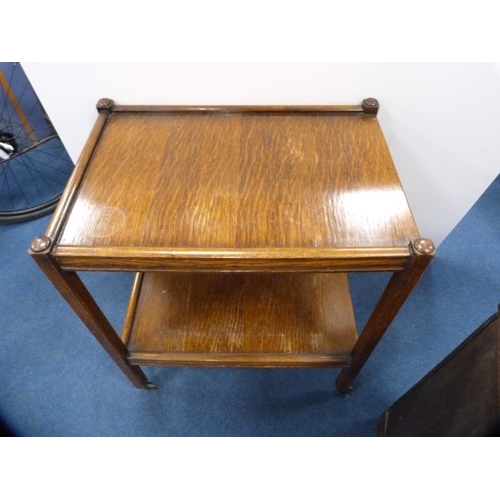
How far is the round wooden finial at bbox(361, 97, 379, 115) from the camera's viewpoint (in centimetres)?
76

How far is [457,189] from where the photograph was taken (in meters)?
1.01

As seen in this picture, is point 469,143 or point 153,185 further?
point 469,143

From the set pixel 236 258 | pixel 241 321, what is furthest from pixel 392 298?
pixel 241 321

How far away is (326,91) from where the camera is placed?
775 millimetres

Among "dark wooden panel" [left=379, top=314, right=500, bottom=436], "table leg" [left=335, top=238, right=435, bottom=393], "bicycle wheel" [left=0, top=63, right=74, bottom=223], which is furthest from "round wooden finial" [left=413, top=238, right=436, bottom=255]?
"bicycle wheel" [left=0, top=63, right=74, bottom=223]

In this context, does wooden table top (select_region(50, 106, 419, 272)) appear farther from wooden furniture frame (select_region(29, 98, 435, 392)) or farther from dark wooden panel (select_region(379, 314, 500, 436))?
dark wooden panel (select_region(379, 314, 500, 436))

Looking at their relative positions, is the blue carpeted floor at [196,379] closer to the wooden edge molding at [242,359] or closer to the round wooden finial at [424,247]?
the wooden edge molding at [242,359]

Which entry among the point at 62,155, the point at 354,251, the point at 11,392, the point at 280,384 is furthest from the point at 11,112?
the point at 354,251

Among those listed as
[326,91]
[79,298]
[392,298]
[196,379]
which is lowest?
[196,379]

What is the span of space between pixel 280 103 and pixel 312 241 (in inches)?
16.1

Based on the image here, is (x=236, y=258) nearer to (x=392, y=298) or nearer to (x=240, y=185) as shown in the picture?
(x=240, y=185)

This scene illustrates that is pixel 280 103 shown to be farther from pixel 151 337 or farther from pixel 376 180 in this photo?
pixel 151 337

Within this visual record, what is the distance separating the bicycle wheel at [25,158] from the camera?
4.54 feet

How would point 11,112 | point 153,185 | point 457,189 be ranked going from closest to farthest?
point 153,185
point 457,189
point 11,112
